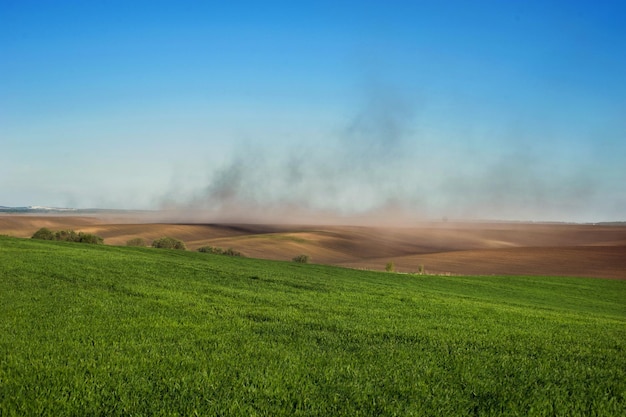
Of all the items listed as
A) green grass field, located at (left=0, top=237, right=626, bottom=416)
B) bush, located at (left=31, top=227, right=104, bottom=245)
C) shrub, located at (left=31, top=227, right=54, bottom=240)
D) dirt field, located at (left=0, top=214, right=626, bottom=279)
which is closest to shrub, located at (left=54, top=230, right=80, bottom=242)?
bush, located at (left=31, top=227, right=104, bottom=245)

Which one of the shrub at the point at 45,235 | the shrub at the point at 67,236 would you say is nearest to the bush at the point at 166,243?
the shrub at the point at 67,236

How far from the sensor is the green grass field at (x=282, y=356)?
6352 millimetres

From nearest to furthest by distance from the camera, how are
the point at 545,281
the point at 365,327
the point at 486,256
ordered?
1. the point at 365,327
2. the point at 545,281
3. the point at 486,256

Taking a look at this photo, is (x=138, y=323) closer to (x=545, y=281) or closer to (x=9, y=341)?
(x=9, y=341)

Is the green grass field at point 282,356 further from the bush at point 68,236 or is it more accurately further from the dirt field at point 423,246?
the dirt field at point 423,246

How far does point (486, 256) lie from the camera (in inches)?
2638

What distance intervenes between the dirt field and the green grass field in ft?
131

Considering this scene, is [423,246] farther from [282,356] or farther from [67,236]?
[282,356]

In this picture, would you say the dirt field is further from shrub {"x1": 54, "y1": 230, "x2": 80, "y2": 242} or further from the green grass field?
the green grass field

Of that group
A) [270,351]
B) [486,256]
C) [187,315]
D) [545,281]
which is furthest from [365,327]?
[486,256]

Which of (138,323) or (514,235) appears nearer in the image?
(138,323)

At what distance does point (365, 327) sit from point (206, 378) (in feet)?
16.9

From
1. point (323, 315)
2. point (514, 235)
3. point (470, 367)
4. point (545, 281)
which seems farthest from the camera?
point (514, 235)

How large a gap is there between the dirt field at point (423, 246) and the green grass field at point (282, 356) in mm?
39966
